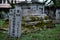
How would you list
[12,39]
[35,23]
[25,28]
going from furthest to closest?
[35,23]
[25,28]
[12,39]

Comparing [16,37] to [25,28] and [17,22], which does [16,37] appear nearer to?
[17,22]

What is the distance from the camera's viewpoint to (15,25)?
7.76m

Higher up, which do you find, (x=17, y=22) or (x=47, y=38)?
(x=17, y=22)

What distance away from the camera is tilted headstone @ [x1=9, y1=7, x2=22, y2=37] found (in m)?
7.70

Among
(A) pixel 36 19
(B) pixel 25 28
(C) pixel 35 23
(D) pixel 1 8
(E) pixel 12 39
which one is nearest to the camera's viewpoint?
(E) pixel 12 39

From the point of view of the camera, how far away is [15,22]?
779 cm

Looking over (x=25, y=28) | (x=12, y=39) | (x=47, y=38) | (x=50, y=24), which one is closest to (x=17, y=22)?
(x=12, y=39)

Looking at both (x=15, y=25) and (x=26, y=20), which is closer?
(x=15, y=25)

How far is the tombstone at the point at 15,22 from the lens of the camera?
770cm

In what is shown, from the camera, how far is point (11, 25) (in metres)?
7.82

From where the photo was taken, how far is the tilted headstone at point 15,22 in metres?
7.70

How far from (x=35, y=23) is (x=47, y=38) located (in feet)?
9.57

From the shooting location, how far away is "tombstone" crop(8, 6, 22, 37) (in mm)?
7703

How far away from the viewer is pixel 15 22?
25.6ft
